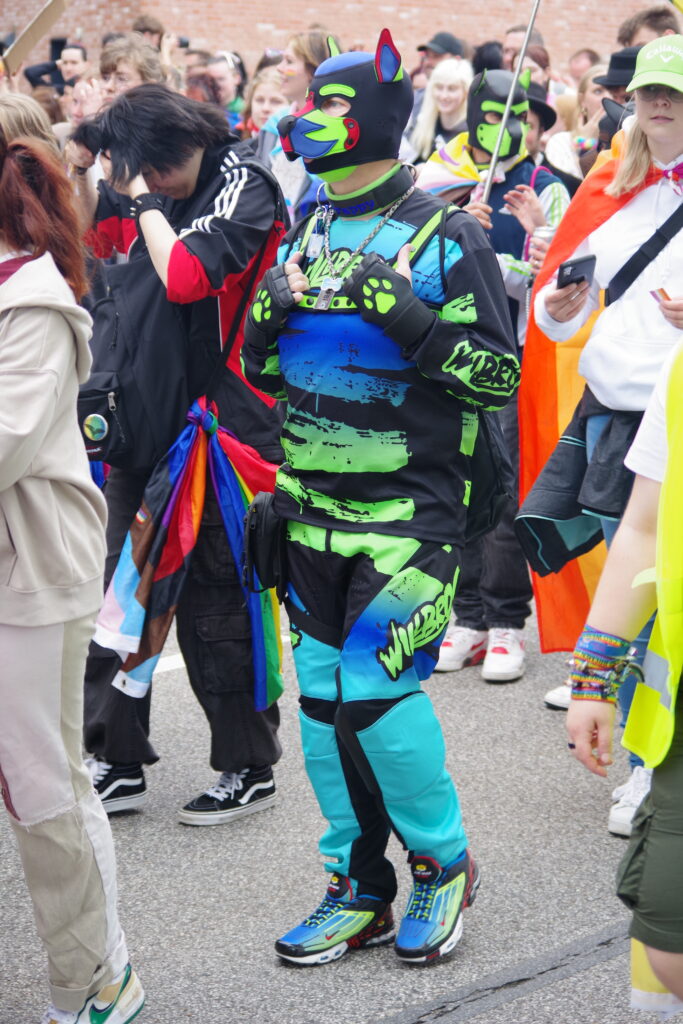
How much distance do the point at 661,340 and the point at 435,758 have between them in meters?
1.29

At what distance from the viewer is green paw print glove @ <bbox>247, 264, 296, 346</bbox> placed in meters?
3.18

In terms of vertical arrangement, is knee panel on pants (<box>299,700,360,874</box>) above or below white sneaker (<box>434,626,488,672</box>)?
above

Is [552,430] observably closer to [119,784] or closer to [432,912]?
[119,784]

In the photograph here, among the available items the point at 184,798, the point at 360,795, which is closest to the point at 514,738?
the point at 184,798

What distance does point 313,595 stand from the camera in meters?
3.27

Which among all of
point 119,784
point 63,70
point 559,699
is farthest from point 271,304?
point 63,70

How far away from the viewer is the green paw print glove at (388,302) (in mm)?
3021

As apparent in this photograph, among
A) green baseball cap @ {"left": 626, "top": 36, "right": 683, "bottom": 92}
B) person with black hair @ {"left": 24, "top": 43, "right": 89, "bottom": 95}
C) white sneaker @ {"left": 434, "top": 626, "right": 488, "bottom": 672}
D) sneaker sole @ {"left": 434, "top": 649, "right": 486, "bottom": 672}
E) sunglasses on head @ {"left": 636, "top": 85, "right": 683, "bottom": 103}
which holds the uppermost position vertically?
green baseball cap @ {"left": 626, "top": 36, "right": 683, "bottom": 92}

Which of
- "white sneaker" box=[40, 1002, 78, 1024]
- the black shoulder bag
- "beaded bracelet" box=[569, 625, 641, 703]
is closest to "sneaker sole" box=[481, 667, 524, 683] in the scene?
the black shoulder bag

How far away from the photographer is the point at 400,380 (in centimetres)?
317

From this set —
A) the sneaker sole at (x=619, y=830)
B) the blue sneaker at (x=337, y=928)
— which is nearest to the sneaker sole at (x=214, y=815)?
the blue sneaker at (x=337, y=928)

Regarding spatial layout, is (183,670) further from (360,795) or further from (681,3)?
(681,3)

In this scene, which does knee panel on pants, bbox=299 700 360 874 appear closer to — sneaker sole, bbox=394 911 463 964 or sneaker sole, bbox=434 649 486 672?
sneaker sole, bbox=394 911 463 964

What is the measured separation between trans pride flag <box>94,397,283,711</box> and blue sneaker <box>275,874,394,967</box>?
0.83 m
